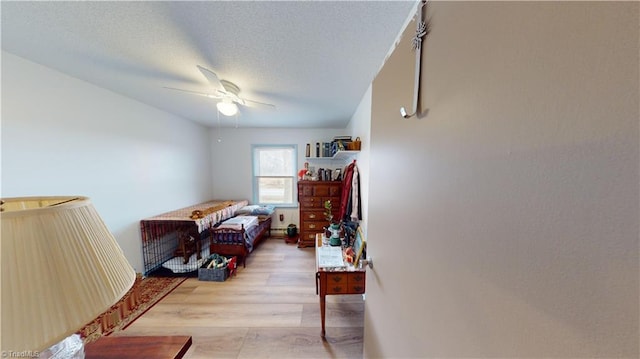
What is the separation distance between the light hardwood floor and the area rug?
102 millimetres

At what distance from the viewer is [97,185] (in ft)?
6.50

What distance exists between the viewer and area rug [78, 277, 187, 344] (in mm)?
1656

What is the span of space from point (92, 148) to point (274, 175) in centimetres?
246

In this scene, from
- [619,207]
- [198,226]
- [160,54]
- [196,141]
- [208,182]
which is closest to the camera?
[619,207]

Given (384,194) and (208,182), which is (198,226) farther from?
(384,194)

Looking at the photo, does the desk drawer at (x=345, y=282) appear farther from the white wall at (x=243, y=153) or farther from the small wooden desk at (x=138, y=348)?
the white wall at (x=243, y=153)

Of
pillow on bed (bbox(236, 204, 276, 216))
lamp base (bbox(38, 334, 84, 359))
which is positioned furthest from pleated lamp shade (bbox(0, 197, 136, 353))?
pillow on bed (bbox(236, 204, 276, 216))

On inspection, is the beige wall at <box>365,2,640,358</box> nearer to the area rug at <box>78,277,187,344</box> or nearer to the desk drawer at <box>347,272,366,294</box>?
the desk drawer at <box>347,272,366,294</box>

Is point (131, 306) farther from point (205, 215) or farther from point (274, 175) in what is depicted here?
point (274, 175)

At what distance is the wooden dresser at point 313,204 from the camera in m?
3.34

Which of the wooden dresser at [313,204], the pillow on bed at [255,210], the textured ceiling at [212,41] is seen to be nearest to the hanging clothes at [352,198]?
the wooden dresser at [313,204]

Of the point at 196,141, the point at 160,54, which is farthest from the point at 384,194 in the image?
the point at 196,141

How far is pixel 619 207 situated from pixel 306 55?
155 cm

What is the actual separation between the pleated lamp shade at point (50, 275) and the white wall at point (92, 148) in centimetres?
192
